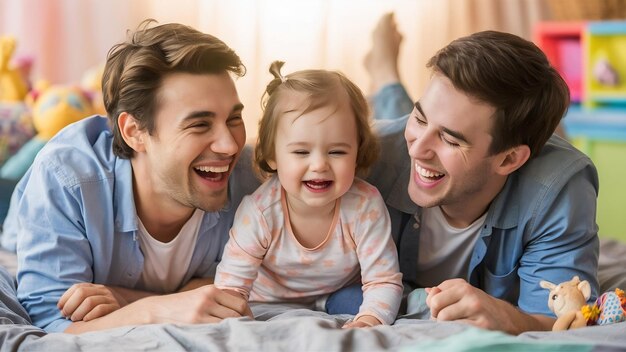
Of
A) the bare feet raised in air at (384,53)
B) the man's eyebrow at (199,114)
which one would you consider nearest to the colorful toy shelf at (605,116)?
the bare feet raised in air at (384,53)

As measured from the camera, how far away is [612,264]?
2.16 m

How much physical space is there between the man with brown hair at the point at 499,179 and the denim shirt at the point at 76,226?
18.0 inches

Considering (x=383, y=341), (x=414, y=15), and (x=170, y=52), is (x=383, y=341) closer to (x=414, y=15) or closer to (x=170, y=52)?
(x=170, y=52)

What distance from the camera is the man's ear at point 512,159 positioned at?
1.80 m

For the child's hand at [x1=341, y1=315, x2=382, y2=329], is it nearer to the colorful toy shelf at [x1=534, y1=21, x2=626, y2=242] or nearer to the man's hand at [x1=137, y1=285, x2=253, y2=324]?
the man's hand at [x1=137, y1=285, x2=253, y2=324]

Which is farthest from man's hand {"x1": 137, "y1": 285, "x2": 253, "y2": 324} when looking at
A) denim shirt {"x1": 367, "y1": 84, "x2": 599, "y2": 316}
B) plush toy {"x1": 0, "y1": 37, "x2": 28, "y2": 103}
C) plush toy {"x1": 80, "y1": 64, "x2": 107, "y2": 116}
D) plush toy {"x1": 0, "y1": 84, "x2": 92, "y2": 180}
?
plush toy {"x1": 0, "y1": 37, "x2": 28, "y2": 103}

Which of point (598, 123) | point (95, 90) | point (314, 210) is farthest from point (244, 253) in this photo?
point (598, 123)

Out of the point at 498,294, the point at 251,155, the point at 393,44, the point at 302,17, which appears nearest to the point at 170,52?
the point at 251,155

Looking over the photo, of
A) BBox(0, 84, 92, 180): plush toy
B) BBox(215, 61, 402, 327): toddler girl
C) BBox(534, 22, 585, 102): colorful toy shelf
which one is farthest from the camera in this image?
BBox(534, 22, 585, 102): colorful toy shelf

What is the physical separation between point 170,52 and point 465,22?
2.50 m

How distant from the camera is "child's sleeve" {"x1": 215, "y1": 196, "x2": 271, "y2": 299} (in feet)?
5.73

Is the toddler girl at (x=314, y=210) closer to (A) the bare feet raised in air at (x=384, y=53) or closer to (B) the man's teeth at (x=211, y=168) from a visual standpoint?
(B) the man's teeth at (x=211, y=168)

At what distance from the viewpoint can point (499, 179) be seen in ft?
6.06

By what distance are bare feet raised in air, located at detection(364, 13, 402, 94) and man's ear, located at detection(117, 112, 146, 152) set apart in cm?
110
